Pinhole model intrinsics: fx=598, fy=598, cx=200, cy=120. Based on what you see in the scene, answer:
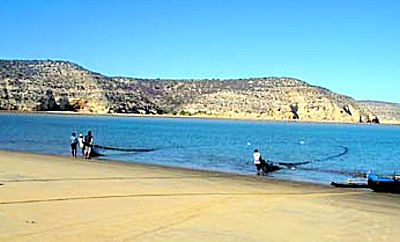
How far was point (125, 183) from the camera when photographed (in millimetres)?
21125

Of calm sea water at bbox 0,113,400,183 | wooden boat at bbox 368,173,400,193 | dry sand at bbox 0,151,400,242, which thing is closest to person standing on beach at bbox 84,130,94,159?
calm sea water at bbox 0,113,400,183

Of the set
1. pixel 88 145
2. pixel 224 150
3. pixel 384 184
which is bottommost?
pixel 224 150

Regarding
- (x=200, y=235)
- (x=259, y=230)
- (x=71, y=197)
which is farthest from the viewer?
(x=71, y=197)

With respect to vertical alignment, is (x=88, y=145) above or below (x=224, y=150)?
above

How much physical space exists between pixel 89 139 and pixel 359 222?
898 inches

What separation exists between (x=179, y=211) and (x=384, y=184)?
11.2 metres

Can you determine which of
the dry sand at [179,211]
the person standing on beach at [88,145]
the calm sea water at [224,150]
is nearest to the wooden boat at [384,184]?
the dry sand at [179,211]

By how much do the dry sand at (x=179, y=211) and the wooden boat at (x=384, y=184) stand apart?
0.43m

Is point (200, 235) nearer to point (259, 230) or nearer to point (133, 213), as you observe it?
point (259, 230)

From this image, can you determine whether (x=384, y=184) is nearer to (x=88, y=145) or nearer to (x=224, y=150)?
(x=88, y=145)

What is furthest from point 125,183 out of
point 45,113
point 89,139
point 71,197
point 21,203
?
point 45,113

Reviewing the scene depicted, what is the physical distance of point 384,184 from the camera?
23.0m

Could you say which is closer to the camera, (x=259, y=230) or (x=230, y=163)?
(x=259, y=230)

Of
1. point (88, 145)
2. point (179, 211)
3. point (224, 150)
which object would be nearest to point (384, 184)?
point (179, 211)
